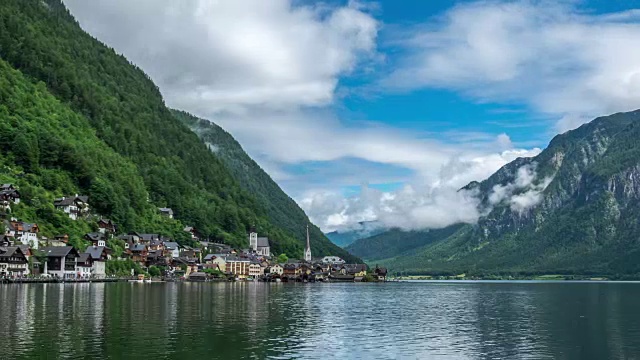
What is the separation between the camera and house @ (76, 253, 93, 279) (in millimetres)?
157875

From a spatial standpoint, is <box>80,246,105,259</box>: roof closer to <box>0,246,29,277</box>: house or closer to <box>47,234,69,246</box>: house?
<box>47,234,69,246</box>: house

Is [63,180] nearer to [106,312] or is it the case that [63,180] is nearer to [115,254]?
[115,254]

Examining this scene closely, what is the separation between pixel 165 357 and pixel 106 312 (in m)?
31.1

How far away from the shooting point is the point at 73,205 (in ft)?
584

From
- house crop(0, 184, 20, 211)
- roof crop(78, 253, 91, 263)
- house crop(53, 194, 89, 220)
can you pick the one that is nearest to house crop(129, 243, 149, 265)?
house crop(53, 194, 89, 220)

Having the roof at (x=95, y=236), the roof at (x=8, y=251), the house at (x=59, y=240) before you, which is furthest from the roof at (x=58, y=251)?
the roof at (x=95, y=236)

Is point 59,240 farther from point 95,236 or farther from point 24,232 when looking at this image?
point 95,236

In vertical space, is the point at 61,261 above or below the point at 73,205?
below

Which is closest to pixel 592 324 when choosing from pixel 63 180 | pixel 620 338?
pixel 620 338

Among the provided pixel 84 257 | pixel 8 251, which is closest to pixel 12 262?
pixel 8 251

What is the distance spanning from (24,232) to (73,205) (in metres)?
28.0

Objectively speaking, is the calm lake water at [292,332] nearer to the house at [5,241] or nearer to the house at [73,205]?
the house at [5,241]

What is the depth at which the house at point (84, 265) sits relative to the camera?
15788 centimetres

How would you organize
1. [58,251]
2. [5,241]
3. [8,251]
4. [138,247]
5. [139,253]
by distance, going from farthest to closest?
[138,247] < [139,253] < [58,251] < [5,241] < [8,251]
